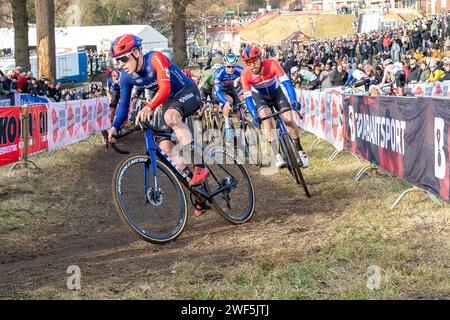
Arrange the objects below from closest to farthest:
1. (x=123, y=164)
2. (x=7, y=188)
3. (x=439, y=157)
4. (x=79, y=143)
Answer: (x=123, y=164), (x=439, y=157), (x=7, y=188), (x=79, y=143)

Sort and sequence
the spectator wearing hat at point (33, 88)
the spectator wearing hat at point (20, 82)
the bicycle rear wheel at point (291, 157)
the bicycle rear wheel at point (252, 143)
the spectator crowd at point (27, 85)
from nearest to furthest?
the bicycle rear wheel at point (291, 157), the bicycle rear wheel at point (252, 143), the spectator crowd at point (27, 85), the spectator wearing hat at point (20, 82), the spectator wearing hat at point (33, 88)

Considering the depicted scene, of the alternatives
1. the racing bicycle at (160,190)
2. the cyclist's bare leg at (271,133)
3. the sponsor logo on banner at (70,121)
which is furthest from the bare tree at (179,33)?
the racing bicycle at (160,190)

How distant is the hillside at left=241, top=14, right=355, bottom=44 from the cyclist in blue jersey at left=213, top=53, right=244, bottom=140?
91.1 meters

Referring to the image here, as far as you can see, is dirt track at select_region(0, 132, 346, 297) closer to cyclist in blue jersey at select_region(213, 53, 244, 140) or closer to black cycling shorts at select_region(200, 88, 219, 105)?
cyclist in blue jersey at select_region(213, 53, 244, 140)

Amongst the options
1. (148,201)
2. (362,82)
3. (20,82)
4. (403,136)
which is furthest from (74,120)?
(148,201)

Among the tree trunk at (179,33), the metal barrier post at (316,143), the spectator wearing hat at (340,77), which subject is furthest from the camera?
the tree trunk at (179,33)

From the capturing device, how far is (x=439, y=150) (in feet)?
25.1

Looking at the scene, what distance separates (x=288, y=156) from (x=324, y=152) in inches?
217

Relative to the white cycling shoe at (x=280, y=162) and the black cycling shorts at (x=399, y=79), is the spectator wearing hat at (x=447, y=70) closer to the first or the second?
the black cycling shorts at (x=399, y=79)

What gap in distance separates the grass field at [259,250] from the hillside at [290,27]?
316 ft

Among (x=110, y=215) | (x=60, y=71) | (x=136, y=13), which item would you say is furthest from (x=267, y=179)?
(x=136, y=13)

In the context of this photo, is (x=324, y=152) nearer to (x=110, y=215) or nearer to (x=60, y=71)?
(x=110, y=215)

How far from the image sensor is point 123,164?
6.99 m

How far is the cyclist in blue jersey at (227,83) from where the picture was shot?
535 inches
